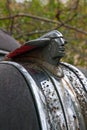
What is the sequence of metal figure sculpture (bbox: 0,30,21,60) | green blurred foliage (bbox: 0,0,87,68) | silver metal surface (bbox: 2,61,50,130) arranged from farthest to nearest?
green blurred foliage (bbox: 0,0,87,68) → metal figure sculpture (bbox: 0,30,21,60) → silver metal surface (bbox: 2,61,50,130)

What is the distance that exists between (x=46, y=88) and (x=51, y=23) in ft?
9.10

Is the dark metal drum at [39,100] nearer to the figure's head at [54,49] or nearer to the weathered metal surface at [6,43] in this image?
the figure's head at [54,49]

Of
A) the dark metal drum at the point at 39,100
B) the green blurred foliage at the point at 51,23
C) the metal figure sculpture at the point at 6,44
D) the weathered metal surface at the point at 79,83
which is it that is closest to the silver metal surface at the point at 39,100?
the dark metal drum at the point at 39,100

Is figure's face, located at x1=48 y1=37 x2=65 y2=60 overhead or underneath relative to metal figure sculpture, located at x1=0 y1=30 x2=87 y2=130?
overhead

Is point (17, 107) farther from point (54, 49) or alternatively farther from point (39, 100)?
point (54, 49)

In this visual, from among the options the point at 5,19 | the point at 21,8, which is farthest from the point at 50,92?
the point at 21,8

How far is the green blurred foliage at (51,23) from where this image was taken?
11.1 ft

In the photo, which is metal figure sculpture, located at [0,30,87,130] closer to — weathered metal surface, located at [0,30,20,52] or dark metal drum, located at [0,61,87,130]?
dark metal drum, located at [0,61,87,130]

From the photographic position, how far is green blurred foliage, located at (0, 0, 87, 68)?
338 centimetres

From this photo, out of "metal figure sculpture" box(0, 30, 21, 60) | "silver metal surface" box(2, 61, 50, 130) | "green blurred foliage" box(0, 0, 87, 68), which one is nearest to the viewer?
"silver metal surface" box(2, 61, 50, 130)

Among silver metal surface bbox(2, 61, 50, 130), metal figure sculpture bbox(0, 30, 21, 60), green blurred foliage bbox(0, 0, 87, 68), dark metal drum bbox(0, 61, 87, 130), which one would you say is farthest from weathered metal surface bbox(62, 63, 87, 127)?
green blurred foliage bbox(0, 0, 87, 68)

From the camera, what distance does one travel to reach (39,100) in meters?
0.90

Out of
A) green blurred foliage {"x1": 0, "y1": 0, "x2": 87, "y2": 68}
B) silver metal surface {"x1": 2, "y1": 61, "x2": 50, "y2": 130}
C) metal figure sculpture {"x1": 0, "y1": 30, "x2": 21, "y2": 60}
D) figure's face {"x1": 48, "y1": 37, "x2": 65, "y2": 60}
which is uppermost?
green blurred foliage {"x1": 0, "y1": 0, "x2": 87, "y2": 68}

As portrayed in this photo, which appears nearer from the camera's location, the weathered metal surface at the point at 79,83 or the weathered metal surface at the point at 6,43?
the weathered metal surface at the point at 79,83
